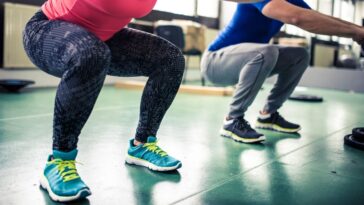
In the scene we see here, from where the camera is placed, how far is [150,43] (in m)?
1.51

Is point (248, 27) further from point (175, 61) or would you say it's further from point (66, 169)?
point (66, 169)

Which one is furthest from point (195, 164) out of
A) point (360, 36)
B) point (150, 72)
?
point (360, 36)

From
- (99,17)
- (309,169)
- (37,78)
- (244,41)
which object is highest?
(99,17)

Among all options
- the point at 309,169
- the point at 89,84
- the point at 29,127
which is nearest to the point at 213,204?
the point at 89,84

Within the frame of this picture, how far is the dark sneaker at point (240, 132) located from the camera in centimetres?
215

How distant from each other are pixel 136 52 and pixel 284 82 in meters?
1.22

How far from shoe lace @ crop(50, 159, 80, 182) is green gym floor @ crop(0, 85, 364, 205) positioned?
80mm

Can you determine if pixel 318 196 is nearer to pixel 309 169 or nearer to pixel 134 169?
pixel 309 169

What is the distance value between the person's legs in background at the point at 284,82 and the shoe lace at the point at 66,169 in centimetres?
143

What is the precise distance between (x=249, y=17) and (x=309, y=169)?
2.95ft

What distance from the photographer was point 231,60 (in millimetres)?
2230

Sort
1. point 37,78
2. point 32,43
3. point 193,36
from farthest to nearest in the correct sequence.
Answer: point 193,36 < point 37,78 < point 32,43

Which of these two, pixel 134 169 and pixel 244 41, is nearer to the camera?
pixel 134 169

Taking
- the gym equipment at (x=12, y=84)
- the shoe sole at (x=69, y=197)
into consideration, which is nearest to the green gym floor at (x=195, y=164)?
the shoe sole at (x=69, y=197)
